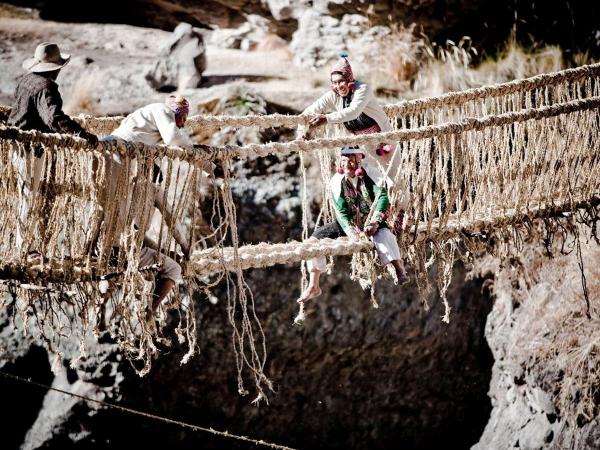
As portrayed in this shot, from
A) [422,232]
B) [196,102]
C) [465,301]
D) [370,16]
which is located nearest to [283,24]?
[370,16]

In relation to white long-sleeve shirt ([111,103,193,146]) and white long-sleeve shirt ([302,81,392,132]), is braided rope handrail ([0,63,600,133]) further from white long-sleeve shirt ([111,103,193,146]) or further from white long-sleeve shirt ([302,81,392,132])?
white long-sleeve shirt ([111,103,193,146])

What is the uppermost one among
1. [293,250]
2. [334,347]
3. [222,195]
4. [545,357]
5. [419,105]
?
[419,105]

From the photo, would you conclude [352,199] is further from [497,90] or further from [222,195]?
[497,90]

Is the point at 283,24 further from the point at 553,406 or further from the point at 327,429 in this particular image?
the point at 553,406

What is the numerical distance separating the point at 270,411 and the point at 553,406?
2018 mm

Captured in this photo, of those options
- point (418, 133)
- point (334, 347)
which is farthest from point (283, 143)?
point (334, 347)

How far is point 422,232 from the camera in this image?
3271mm

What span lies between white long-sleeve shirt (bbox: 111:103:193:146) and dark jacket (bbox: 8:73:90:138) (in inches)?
9.6

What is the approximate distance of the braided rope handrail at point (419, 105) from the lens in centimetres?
337

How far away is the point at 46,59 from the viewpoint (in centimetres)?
260

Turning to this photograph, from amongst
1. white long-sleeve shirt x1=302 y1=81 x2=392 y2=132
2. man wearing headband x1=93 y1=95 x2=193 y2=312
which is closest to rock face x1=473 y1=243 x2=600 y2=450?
white long-sleeve shirt x1=302 y1=81 x2=392 y2=132

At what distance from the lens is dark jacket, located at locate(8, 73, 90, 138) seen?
2486 millimetres

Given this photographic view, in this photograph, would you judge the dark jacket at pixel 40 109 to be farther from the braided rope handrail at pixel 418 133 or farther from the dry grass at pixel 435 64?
the dry grass at pixel 435 64

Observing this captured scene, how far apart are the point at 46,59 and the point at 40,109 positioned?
0.66 ft
